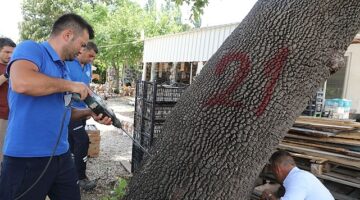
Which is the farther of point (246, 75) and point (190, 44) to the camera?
point (190, 44)

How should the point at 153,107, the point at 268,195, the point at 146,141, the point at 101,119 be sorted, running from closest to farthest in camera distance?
the point at 101,119 → the point at 268,195 → the point at 153,107 → the point at 146,141

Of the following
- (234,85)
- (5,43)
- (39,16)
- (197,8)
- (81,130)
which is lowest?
(81,130)

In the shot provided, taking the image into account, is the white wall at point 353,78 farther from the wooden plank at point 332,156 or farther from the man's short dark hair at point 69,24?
the man's short dark hair at point 69,24

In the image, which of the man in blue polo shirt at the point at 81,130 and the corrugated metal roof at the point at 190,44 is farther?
the corrugated metal roof at the point at 190,44

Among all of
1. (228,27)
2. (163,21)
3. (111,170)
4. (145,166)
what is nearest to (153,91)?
(111,170)

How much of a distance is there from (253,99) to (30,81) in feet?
4.66

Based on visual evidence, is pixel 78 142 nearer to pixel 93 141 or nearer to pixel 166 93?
pixel 166 93

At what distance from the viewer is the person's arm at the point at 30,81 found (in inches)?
92.7

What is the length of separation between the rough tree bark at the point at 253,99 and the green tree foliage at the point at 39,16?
41.0 metres

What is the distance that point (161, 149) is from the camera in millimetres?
1989

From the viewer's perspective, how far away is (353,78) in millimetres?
9641

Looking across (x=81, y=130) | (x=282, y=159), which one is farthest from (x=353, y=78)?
(x=81, y=130)

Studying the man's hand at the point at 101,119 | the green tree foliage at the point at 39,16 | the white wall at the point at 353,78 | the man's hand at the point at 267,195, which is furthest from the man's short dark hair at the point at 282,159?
the green tree foliage at the point at 39,16

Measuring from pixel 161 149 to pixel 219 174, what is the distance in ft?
1.15
